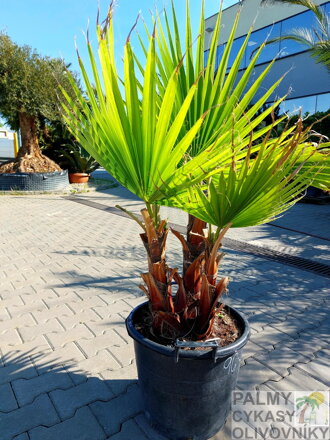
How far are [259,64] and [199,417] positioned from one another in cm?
1637

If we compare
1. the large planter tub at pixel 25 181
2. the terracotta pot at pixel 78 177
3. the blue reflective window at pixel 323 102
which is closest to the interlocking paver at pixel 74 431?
the large planter tub at pixel 25 181

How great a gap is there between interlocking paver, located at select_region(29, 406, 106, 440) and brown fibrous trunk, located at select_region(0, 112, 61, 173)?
1232cm

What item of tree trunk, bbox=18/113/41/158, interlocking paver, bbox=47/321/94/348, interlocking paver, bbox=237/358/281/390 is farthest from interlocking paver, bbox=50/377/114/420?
tree trunk, bbox=18/113/41/158

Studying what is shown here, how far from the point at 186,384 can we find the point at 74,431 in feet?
2.69

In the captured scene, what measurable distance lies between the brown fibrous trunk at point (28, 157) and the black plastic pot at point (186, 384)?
494 inches

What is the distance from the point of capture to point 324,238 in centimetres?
620

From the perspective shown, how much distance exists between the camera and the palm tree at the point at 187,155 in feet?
3.84

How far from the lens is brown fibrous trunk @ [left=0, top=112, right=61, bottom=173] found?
498 inches

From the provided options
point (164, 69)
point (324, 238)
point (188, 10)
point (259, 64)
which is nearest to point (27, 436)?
point (164, 69)

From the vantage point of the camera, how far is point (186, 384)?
64.7 inches

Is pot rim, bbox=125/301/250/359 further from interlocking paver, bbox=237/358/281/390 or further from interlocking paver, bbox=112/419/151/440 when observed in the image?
interlocking paver, bbox=237/358/281/390

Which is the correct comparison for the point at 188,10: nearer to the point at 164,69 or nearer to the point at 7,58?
the point at 164,69

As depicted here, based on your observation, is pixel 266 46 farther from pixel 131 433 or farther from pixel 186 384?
pixel 131 433

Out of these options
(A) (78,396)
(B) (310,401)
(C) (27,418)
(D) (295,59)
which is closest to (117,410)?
(A) (78,396)
